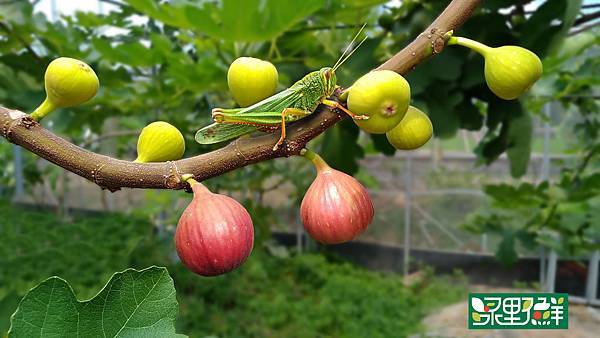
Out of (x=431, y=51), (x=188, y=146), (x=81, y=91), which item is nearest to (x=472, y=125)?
(x=188, y=146)

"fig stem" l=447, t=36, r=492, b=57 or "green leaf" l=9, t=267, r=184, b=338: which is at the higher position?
"fig stem" l=447, t=36, r=492, b=57

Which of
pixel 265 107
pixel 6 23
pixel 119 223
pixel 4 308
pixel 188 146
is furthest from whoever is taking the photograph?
pixel 119 223

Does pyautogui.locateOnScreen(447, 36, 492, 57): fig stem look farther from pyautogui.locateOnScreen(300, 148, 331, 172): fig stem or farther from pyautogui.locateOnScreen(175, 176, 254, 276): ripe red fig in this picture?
pyautogui.locateOnScreen(175, 176, 254, 276): ripe red fig

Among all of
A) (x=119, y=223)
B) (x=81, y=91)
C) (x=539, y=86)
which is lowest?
(x=119, y=223)

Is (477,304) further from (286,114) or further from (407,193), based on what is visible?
(407,193)

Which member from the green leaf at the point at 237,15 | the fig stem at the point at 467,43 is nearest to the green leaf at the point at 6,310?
the green leaf at the point at 237,15

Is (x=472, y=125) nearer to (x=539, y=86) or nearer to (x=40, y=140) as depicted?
(x=539, y=86)

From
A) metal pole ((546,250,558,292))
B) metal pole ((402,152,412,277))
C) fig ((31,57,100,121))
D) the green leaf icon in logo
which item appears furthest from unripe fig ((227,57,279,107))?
metal pole ((402,152,412,277))
